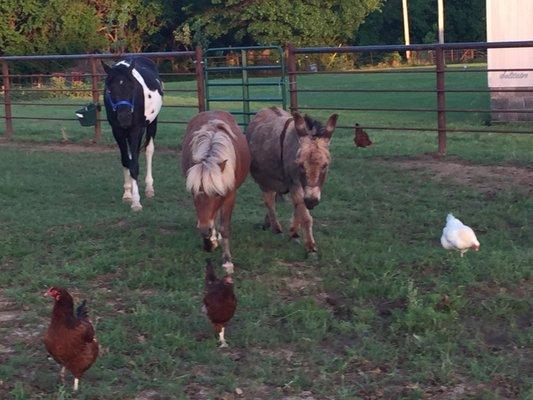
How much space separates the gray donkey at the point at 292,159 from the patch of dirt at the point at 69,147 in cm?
557

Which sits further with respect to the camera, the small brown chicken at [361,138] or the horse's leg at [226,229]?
the small brown chicken at [361,138]

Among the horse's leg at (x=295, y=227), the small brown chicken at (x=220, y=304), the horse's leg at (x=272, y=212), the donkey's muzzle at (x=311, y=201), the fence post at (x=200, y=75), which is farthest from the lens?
the fence post at (x=200, y=75)

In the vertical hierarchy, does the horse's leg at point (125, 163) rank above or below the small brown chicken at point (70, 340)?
above

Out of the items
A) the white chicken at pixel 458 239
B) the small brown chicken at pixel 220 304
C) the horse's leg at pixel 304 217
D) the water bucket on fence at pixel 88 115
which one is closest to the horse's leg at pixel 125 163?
the horse's leg at pixel 304 217

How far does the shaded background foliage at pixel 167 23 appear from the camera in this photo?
44.7 metres

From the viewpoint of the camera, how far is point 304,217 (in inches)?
278

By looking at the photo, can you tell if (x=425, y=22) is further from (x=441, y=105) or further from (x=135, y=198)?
(x=135, y=198)

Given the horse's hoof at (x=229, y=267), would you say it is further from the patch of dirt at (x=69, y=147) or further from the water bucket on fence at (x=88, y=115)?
the water bucket on fence at (x=88, y=115)

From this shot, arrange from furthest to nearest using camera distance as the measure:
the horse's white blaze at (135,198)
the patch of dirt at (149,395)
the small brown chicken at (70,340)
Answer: the horse's white blaze at (135,198) < the patch of dirt at (149,395) < the small brown chicken at (70,340)

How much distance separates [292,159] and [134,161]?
3082 mm

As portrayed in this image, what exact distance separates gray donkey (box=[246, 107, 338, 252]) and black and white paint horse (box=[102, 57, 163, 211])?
1.81m

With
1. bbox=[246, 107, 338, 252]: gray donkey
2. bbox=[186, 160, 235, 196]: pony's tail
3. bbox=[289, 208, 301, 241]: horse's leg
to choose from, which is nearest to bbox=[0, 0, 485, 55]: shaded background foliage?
bbox=[246, 107, 338, 252]: gray donkey

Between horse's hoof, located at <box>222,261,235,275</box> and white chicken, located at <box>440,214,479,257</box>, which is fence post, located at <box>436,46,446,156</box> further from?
horse's hoof, located at <box>222,261,235,275</box>

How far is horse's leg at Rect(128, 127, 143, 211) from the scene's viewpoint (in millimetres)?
9211
